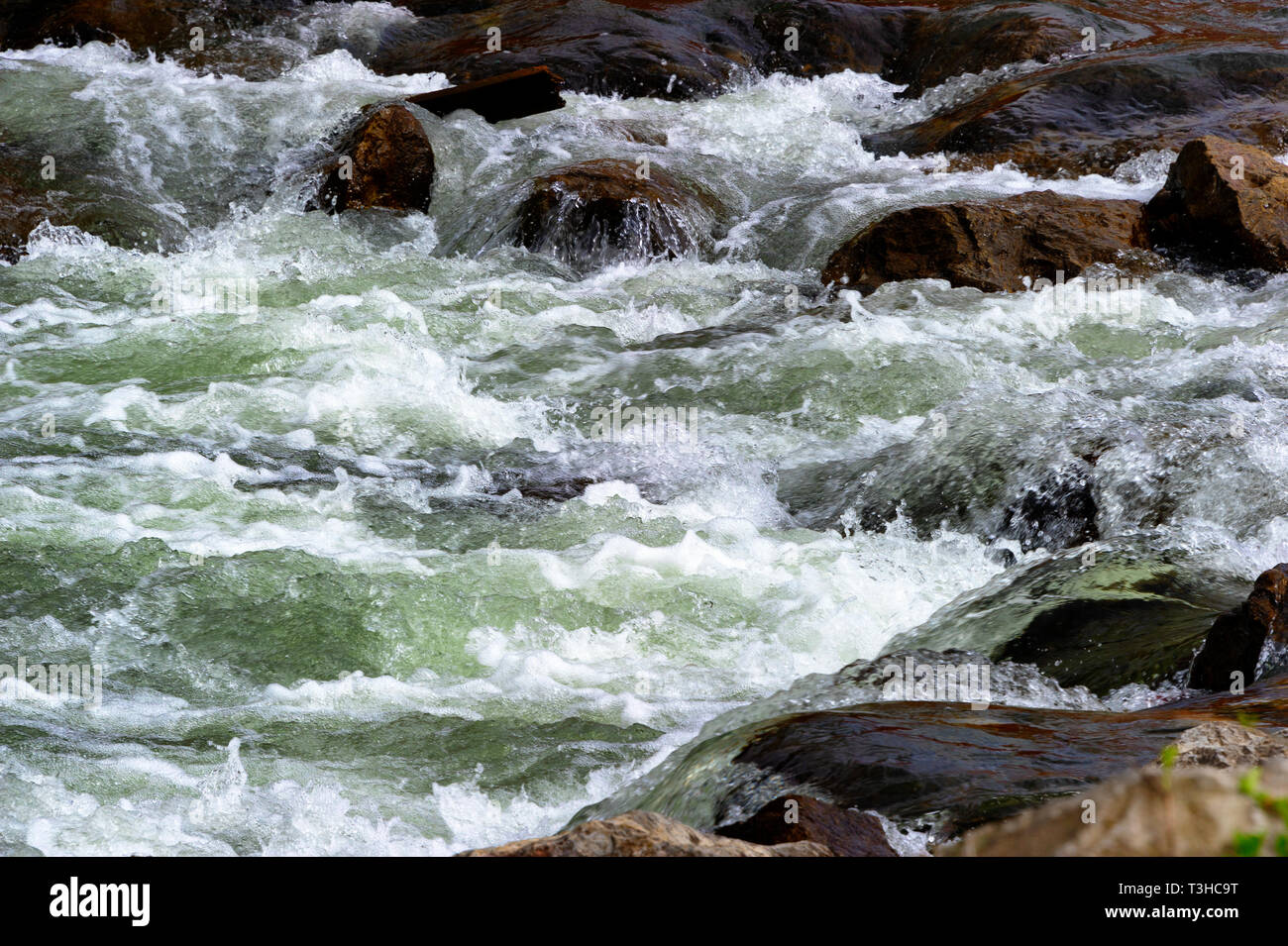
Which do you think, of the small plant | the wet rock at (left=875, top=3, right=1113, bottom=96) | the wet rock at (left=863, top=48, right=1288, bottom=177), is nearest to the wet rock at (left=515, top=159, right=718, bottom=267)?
the wet rock at (left=863, top=48, right=1288, bottom=177)

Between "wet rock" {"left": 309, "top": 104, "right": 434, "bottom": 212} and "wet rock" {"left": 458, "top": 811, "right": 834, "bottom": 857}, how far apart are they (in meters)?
8.34

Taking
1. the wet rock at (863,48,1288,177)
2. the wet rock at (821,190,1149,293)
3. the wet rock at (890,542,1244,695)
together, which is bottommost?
the wet rock at (890,542,1244,695)

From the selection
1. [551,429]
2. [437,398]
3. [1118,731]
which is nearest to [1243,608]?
[1118,731]

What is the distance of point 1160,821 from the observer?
3.81 ft

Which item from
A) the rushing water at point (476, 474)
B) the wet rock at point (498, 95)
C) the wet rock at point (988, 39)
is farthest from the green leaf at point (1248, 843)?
the wet rock at point (988, 39)

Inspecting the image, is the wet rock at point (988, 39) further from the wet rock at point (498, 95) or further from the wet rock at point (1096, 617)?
the wet rock at point (1096, 617)

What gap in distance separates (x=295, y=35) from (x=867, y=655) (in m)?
11.9

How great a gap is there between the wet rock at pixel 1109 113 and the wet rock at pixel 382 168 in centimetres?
444

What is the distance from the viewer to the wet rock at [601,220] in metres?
8.81

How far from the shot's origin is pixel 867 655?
4.37 metres

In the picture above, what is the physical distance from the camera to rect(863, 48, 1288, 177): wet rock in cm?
1044

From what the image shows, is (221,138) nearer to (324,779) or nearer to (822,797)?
(324,779)

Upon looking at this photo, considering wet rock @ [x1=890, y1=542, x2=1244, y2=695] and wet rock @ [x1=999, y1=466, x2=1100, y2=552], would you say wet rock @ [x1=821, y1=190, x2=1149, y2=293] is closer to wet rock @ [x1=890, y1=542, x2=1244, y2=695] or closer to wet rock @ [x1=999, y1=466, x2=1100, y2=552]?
wet rock @ [x1=999, y1=466, x2=1100, y2=552]

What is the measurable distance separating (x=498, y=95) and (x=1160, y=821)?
10.5m
